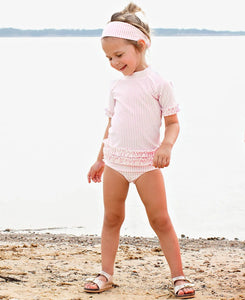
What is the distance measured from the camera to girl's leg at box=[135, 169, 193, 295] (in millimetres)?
3176

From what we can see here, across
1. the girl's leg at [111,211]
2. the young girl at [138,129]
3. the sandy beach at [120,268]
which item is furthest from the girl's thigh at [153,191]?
the sandy beach at [120,268]

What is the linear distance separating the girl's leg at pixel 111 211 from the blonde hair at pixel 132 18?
74 centimetres

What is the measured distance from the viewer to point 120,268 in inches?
148

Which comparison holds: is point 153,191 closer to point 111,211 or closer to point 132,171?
point 132,171

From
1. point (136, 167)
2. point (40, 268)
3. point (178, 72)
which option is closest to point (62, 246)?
point (40, 268)

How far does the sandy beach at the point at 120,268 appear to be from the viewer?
328cm

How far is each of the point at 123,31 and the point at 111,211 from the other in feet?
3.08

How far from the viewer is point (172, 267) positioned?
3301 millimetres

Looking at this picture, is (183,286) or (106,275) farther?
(106,275)

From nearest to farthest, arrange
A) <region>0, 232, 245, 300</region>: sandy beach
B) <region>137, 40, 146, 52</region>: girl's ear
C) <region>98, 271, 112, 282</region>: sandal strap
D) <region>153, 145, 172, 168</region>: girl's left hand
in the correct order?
<region>153, 145, 172, 168</region>: girl's left hand → <region>137, 40, 146, 52</region>: girl's ear → <region>0, 232, 245, 300</region>: sandy beach → <region>98, 271, 112, 282</region>: sandal strap

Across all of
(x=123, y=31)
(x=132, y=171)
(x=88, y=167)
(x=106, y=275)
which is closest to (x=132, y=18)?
(x=123, y=31)

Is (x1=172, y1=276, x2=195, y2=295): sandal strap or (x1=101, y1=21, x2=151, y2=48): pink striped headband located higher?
(x1=101, y1=21, x2=151, y2=48): pink striped headband

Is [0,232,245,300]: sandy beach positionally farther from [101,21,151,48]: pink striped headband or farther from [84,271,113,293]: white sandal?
[101,21,151,48]: pink striped headband

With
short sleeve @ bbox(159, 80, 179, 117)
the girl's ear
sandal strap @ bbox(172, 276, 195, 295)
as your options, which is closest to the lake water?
the girl's ear
